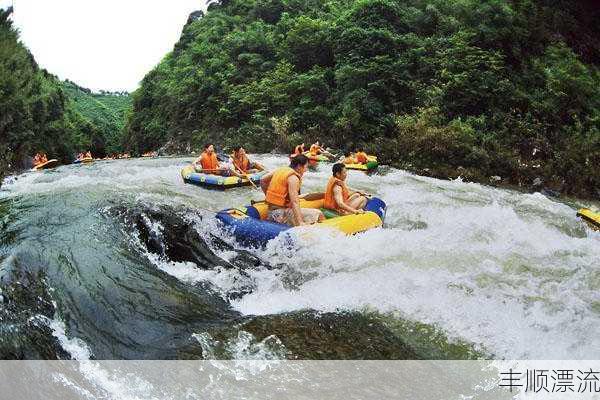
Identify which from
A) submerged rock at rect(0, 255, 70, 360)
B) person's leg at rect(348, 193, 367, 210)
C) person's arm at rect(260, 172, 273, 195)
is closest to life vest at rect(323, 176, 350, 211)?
person's leg at rect(348, 193, 367, 210)

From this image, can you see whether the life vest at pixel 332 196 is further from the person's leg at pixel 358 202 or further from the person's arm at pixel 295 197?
the person's arm at pixel 295 197

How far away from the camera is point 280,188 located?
240 inches

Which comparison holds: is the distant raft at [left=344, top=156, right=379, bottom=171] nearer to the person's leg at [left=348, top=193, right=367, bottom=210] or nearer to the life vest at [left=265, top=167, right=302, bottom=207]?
the person's leg at [left=348, top=193, right=367, bottom=210]

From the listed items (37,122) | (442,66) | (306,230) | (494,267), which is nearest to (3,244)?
(306,230)

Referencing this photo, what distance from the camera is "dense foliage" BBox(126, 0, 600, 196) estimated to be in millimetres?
12547

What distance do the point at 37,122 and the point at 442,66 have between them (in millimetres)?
19293

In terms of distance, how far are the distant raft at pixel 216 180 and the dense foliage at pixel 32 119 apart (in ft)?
9.84

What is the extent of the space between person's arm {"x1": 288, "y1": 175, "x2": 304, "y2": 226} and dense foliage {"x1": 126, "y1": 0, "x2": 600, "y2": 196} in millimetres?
7063

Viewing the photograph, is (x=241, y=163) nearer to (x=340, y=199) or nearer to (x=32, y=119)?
(x=340, y=199)

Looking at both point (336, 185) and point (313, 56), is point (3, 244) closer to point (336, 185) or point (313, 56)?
point (336, 185)

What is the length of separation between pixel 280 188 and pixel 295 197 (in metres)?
0.29

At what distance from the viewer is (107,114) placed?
60188 mm

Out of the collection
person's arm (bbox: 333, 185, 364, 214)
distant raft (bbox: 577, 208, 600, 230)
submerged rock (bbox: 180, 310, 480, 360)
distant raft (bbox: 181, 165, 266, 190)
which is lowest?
distant raft (bbox: 577, 208, 600, 230)

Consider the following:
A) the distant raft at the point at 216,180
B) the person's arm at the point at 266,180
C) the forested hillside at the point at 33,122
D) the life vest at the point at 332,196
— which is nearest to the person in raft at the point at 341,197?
the life vest at the point at 332,196
